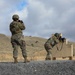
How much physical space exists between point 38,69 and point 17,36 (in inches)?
91.8

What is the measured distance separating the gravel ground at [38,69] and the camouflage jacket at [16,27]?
169 centimetres

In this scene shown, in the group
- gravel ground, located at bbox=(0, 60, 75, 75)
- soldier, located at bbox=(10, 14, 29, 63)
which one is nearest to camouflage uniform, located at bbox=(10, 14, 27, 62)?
soldier, located at bbox=(10, 14, 29, 63)

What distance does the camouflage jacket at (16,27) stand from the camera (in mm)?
15641

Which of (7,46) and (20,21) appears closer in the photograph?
(20,21)

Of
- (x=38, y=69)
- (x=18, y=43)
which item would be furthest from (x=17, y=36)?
(x=38, y=69)

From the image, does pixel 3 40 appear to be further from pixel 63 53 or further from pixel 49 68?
pixel 49 68

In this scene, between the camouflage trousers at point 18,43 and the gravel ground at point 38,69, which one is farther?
the camouflage trousers at point 18,43

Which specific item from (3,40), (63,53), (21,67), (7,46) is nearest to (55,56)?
(63,53)

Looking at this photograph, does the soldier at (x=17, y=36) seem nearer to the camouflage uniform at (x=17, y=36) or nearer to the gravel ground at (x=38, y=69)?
the camouflage uniform at (x=17, y=36)

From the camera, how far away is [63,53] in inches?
960

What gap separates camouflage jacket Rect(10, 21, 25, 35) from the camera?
15.6 m

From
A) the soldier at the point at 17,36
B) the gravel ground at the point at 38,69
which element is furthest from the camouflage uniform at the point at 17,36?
the gravel ground at the point at 38,69

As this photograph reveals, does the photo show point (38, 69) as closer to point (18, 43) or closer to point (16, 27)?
point (18, 43)

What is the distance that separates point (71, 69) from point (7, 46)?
29.7 m
